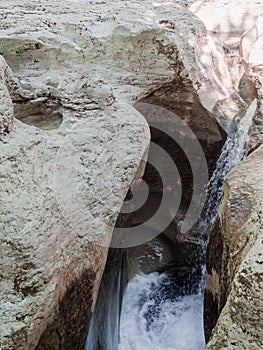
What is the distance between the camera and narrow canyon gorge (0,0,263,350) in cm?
206

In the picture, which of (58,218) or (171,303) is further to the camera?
(171,303)

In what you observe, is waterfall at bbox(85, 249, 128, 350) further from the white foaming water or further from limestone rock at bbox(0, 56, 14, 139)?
limestone rock at bbox(0, 56, 14, 139)

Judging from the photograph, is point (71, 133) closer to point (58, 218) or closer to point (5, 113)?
point (5, 113)

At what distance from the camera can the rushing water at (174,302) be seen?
11.3 ft

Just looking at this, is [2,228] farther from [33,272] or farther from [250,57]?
[250,57]

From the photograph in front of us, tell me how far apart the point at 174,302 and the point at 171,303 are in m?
0.03

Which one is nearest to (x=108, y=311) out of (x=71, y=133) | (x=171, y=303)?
(x=171, y=303)

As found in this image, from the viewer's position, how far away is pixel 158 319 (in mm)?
3699

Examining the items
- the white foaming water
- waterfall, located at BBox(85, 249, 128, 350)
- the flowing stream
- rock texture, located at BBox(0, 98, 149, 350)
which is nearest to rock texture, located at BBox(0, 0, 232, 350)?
rock texture, located at BBox(0, 98, 149, 350)

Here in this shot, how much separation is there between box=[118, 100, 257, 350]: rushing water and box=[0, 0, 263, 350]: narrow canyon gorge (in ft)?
0.04

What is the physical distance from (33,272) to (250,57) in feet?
9.54

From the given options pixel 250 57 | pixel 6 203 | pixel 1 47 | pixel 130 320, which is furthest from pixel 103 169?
pixel 250 57

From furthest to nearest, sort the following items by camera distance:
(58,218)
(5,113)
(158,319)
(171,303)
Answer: (171,303)
(158,319)
(5,113)
(58,218)

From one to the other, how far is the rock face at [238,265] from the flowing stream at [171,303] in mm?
751
